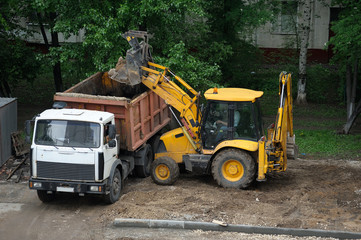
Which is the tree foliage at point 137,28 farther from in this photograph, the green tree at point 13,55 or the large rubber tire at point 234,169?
the large rubber tire at point 234,169

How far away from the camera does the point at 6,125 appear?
16.1m

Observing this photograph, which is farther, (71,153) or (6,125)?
(6,125)

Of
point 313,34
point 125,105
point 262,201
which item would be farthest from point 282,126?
point 313,34

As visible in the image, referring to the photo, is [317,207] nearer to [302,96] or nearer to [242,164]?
[242,164]

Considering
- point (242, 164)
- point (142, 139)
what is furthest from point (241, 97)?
point (142, 139)

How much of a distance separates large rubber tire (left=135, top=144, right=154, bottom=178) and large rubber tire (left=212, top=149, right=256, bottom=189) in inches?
89.1

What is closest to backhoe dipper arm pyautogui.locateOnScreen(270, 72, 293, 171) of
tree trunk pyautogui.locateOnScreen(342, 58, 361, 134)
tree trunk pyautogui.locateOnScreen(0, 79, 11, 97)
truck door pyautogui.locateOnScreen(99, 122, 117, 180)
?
truck door pyautogui.locateOnScreen(99, 122, 117, 180)

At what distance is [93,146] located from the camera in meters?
11.8

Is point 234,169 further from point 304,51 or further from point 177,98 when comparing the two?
point 304,51

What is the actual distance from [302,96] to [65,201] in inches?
580

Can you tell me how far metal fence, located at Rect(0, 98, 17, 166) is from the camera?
618 inches

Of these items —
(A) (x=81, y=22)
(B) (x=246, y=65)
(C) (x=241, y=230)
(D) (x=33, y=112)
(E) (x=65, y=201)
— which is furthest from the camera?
(B) (x=246, y=65)

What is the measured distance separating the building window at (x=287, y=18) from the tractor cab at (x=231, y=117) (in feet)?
39.9

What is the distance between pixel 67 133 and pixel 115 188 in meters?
1.80
